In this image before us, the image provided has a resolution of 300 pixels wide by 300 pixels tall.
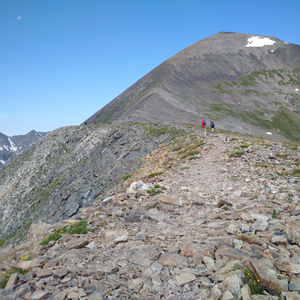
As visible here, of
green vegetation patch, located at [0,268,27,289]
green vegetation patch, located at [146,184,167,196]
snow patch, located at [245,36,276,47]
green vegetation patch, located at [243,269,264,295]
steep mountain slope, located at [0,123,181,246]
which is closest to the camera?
green vegetation patch, located at [243,269,264,295]

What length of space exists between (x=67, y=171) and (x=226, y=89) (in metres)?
76.6

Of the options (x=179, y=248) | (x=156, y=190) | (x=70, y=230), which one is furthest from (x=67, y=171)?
(x=179, y=248)

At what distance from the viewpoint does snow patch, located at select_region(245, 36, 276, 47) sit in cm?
13462

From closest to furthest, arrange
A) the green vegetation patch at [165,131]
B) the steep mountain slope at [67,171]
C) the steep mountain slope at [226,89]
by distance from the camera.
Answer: the steep mountain slope at [67,171], the green vegetation patch at [165,131], the steep mountain slope at [226,89]

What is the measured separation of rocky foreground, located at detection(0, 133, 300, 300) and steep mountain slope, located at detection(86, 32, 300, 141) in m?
41.3

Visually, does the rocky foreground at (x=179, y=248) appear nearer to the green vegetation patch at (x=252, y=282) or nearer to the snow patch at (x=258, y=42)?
the green vegetation patch at (x=252, y=282)

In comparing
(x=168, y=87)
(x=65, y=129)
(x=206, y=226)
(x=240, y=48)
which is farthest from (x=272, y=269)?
(x=240, y=48)

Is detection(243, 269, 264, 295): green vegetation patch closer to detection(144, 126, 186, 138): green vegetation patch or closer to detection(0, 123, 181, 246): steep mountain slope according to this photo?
detection(0, 123, 181, 246): steep mountain slope

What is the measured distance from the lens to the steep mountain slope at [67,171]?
96.7 feet

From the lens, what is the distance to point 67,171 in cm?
4016

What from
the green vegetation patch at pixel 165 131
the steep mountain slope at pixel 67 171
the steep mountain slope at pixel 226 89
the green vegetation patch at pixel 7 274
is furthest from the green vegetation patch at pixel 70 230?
the steep mountain slope at pixel 226 89

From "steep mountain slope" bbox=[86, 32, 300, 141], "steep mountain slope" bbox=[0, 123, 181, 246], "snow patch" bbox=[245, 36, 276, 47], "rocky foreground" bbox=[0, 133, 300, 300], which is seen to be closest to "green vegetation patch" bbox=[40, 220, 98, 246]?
"rocky foreground" bbox=[0, 133, 300, 300]

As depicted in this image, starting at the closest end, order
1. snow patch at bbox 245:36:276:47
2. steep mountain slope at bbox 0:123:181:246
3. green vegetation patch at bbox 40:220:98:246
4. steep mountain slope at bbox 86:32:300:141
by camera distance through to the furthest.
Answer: green vegetation patch at bbox 40:220:98:246
steep mountain slope at bbox 0:123:181:246
steep mountain slope at bbox 86:32:300:141
snow patch at bbox 245:36:276:47

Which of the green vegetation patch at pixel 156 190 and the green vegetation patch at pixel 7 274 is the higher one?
the green vegetation patch at pixel 7 274
